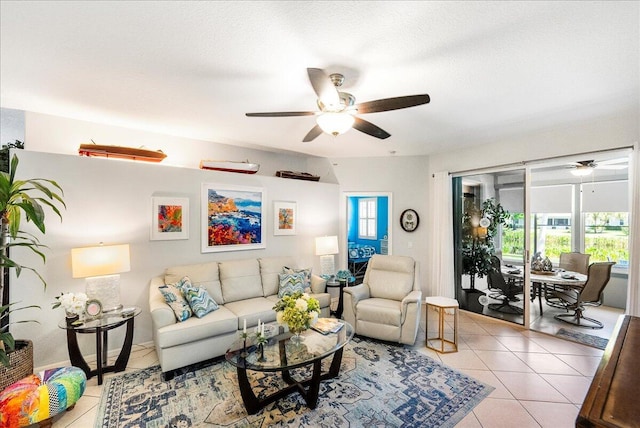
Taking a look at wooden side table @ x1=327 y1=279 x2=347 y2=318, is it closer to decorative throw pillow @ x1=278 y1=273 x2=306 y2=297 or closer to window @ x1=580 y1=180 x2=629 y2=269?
decorative throw pillow @ x1=278 y1=273 x2=306 y2=297

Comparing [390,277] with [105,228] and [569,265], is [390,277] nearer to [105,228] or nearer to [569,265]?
[105,228]

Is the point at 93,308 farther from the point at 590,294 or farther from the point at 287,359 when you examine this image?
the point at 590,294

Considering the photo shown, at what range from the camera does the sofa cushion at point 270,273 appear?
3.85 meters

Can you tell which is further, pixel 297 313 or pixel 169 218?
pixel 169 218

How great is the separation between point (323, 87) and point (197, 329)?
248 centimetres

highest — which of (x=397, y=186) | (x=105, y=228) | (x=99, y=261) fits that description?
(x=397, y=186)

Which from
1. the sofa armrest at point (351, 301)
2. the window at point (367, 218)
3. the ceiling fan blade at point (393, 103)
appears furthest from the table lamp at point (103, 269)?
the window at point (367, 218)

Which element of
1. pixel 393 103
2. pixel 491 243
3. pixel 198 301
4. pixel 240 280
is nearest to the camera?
pixel 393 103

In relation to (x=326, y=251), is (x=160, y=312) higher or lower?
lower

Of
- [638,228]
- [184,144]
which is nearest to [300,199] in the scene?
[184,144]

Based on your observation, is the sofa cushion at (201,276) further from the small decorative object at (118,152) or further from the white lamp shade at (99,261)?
the small decorative object at (118,152)

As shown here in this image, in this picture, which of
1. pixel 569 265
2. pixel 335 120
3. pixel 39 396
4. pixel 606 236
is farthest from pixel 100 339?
pixel 606 236

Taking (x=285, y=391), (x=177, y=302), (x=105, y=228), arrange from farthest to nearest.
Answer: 1. (x=105, y=228)
2. (x=177, y=302)
3. (x=285, y=391)

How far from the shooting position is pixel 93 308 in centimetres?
260
